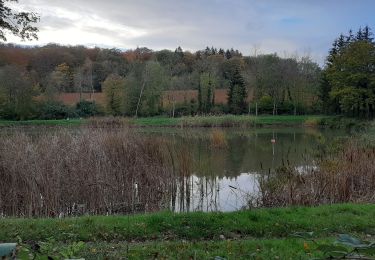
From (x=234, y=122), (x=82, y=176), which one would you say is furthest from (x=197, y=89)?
(x=82, y=176)

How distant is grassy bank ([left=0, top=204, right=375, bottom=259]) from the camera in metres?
6.27

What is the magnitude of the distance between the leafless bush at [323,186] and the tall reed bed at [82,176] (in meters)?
2.55

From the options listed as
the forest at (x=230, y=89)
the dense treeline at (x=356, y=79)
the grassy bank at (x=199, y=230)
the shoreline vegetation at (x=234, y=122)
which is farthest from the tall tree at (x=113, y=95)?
the grassy bank at (x=199, y=230)

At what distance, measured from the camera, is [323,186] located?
9.83 m

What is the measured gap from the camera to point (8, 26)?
14.9 m

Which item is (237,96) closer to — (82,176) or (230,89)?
(230,89)

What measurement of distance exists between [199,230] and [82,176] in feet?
12.6

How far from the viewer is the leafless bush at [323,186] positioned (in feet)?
31.8

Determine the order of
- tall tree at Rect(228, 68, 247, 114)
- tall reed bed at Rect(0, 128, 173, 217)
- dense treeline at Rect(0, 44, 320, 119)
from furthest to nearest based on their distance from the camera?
tall tree at Rect(228, 68, 247, 114) → dense treeline at Rect(0, 44, 320, 119) → tall reed bed at Rect(0, 128, 173, 217)

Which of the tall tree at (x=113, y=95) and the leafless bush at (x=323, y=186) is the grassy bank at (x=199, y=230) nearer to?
the leafless bush at (x=323, y=186)

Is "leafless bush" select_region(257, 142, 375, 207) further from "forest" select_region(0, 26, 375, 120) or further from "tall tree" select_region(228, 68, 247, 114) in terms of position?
"tall tree" select_region(228, 68, 247, 114)

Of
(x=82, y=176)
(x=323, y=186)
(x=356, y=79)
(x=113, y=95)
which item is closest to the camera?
(x=323, y=186)

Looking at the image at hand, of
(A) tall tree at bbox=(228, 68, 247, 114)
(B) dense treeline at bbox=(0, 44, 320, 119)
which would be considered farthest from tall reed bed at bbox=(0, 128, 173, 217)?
(A) tall tree at bbox=(228, 68, 247, 114)

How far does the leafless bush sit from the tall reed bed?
100 inches
